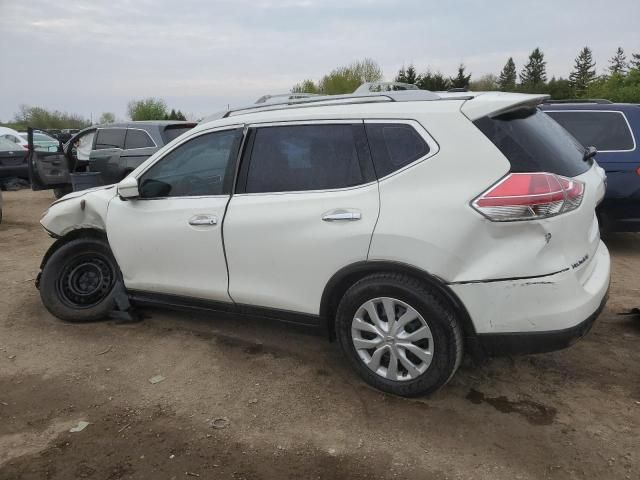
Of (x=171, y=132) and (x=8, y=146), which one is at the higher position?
(x=171, y=132)

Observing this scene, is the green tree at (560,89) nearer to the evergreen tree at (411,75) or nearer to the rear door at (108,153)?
the evergreen tree at (411,75)

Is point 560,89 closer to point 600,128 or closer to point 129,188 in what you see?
point 600,128

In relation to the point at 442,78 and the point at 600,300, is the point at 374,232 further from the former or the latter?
the point at 442,78

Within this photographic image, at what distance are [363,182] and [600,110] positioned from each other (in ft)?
15.6

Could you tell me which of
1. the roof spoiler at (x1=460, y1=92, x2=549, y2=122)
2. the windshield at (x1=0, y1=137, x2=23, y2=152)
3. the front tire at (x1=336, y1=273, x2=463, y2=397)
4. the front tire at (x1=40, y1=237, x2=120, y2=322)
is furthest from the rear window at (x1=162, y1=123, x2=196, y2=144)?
the roof spoiler at (x1=460, y1=92, x2=549, y2=122)

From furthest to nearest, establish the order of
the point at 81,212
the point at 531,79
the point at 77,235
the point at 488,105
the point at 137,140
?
the point at 531,79 → the point at 137,140 → the point at 77,235 → the point at 81,212 → the point at 488,105

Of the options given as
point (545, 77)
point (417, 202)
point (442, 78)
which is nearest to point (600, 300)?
point (417, 202)

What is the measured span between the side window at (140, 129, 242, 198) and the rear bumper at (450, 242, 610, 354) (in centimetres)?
178

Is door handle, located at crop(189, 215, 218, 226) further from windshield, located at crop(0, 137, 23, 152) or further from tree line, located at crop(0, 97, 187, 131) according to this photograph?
tree line, located at crop(0, 97, 187, 131)

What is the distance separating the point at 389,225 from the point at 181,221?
1586 millimetres

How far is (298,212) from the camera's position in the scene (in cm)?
315

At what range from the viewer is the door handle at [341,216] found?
294 centimetres

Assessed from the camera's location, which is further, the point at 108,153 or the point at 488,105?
the point at 108,153

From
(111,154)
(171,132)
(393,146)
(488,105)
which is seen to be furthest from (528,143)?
(111,154)
